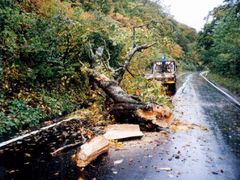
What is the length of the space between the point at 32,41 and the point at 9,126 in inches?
170

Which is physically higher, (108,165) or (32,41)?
(32,41)

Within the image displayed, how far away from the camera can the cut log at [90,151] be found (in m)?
7.46

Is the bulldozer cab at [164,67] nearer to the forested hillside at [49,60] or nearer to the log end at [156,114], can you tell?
the forested hillside at [49,60]

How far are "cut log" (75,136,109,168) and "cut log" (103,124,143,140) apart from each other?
113 cm

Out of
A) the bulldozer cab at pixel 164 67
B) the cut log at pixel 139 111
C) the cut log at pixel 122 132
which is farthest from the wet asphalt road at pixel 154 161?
the bulldozer cab at pixel 164 67

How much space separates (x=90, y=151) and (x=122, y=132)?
2.45m

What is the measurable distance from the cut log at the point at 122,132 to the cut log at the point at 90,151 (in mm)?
1127

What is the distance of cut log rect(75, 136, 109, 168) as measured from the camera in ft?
24.5

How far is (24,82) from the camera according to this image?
13258mm

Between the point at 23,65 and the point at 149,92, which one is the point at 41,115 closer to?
the point at 23,65

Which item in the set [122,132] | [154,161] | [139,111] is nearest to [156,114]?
[139,111]

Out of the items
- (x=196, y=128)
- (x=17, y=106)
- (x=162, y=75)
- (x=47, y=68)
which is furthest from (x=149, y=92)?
(x=162, y=75)

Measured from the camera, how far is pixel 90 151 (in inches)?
307

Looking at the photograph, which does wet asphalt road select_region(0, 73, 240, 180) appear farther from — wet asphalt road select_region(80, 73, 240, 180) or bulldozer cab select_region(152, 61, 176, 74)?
bulldozer cab select_region(152, 61, 176, 74)
